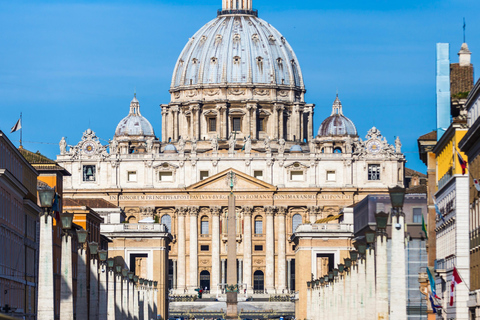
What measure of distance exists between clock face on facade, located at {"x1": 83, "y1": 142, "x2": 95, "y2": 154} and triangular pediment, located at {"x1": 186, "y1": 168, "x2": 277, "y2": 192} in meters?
12.2

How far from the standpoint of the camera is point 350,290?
71.6 metres

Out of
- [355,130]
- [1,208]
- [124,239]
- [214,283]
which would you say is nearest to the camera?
[1,208]

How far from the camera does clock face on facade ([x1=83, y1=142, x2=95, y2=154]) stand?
177250mm

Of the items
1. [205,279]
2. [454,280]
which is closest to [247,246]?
[205,279]

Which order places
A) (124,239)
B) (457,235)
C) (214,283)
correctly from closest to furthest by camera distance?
(457,235) → (124,239) → (214,283)

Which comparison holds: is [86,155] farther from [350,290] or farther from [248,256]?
[350,290]

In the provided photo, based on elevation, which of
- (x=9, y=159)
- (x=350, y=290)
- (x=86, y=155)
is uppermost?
(x=86, y=155)

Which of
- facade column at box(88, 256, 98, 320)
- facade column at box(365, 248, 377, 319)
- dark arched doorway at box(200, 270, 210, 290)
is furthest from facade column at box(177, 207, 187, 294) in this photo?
facade column at box(365, 248, 377, 319)

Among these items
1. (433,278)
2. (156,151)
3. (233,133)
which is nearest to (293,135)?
(233,133)

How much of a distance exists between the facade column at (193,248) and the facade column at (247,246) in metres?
5.24

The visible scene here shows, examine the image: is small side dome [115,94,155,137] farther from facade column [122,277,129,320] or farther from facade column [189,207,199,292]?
facade column [122,277,129,320]

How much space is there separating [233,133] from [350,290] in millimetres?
123091

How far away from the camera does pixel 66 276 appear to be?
179 ft

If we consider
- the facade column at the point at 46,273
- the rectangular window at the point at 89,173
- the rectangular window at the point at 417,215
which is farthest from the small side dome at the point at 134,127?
the facade column at the point at 46,273
